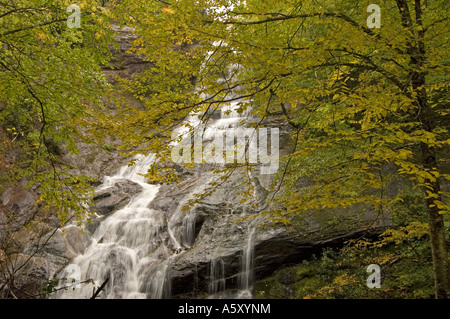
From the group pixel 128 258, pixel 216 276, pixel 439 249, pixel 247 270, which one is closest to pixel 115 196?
pixel 128 258

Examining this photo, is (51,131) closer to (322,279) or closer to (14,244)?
(14,244)

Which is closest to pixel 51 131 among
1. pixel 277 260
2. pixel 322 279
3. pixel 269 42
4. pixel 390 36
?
pixel 269 42

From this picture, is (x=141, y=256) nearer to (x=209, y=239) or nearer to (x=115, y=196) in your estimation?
(x=209, y=239)

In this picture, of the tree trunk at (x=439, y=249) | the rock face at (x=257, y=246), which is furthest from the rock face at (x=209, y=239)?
the tree trunk at (x=439, y=249)

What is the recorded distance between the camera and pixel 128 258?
369 inches

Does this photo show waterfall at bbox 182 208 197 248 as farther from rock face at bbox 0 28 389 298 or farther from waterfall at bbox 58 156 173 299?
waterfall at bbox 58 156 173 299

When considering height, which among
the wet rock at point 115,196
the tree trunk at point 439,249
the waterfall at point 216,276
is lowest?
the waterfall at point 216,276

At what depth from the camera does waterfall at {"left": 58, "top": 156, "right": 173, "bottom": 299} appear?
338 inches

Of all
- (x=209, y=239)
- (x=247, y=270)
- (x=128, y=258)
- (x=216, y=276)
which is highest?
(x=209, y=239)

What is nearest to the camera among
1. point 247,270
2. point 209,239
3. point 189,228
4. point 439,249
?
point 439,249

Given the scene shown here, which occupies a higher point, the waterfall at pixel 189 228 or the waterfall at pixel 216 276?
the waterfall at pixel 189 228

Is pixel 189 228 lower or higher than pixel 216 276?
higher

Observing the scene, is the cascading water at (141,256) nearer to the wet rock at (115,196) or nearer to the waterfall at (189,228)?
A: the waterfall at (189,228)

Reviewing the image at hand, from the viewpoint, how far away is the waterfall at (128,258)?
8594mm
